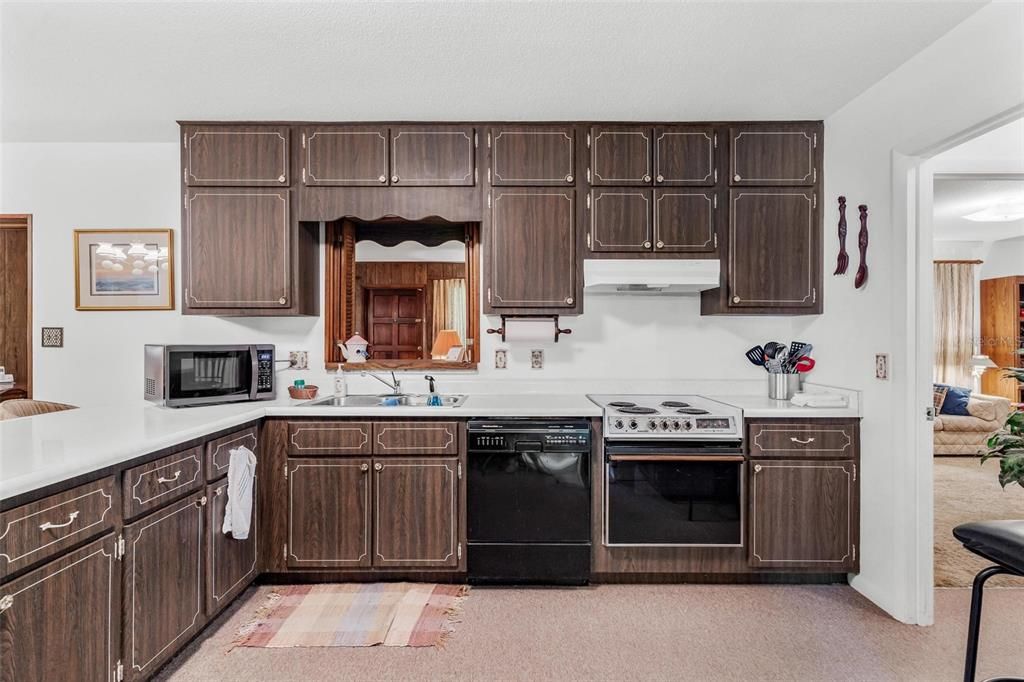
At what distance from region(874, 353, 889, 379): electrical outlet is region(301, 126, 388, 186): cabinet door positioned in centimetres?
264

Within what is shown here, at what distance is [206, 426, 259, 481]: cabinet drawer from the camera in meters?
2.19

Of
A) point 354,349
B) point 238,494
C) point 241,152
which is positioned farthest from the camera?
point 354,349

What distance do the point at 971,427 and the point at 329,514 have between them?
600 centimetres

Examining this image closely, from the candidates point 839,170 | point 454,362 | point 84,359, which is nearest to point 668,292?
point 839,170

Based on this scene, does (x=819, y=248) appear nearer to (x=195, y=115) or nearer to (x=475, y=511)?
(x=475, y=511)

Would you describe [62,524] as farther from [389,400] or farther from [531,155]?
[531,155]

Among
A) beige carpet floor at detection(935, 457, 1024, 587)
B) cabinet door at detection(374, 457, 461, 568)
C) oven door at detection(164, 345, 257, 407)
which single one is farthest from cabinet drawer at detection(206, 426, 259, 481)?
beige carpet floor at detection(935, 457, 1024, 587)

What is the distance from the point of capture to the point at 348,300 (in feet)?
10.8

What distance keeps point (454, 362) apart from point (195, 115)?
1.93 m

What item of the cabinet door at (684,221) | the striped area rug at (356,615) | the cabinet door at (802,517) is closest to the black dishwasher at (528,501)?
the striped area rug at (356,615)

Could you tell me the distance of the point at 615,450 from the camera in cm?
262

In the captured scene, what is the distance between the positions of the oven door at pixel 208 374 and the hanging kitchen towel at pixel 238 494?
1.66ft

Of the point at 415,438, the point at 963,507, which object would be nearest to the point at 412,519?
the point at 415,438

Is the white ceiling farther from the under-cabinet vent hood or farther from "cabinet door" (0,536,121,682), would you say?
"cabinet door" (0,536,121,682)
